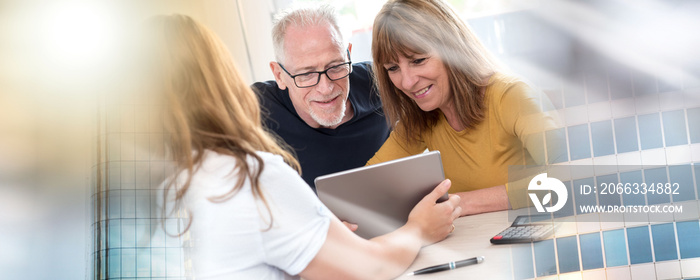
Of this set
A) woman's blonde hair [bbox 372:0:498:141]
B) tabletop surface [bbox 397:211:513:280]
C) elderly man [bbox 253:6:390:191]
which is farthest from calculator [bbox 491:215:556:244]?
elderly man [bbox 253:6:390:191]

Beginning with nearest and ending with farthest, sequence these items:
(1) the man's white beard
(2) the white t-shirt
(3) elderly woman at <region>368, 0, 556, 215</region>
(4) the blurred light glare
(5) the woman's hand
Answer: (2) the white t-shirt
(5) the woman's hand
(3) elderly woman at <region>368, 0, 556, 215</region>
(1) the man's white beard
(4) the blurred light glare

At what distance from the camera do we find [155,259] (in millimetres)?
1333

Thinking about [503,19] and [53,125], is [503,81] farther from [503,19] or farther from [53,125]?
[53,125]

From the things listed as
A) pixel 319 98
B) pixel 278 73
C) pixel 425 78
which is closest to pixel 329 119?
pixel 319 98

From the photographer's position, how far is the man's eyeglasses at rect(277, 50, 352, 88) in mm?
1366

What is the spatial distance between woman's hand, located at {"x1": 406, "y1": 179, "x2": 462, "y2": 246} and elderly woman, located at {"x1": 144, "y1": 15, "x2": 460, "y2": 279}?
21 cm

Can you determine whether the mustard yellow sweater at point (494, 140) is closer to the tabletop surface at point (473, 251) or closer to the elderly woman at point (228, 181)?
the tabletop surface at point (473, 251)

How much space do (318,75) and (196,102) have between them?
77cm

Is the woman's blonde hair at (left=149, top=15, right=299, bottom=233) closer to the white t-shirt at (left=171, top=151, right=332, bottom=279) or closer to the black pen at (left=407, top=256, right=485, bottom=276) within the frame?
the white t-shirt at (left=171, top=151, right=332, bottom=279)

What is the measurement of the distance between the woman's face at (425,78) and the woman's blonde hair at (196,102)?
659mm

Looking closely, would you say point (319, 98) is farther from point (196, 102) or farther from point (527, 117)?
point (196, 102)

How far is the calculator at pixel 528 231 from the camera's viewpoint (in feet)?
2.66

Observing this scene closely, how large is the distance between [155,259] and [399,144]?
2.26 ft

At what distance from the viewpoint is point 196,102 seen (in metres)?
0.62
